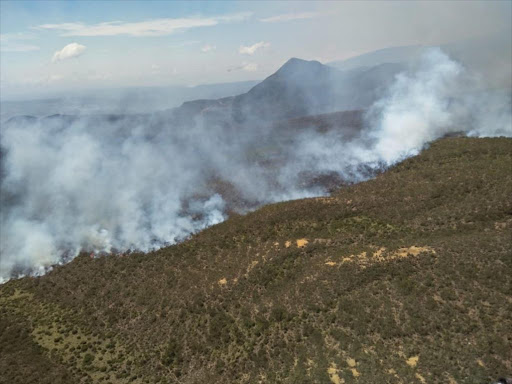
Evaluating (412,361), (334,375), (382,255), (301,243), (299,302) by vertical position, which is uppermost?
(301,243)

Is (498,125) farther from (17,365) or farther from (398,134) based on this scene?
(17,365)

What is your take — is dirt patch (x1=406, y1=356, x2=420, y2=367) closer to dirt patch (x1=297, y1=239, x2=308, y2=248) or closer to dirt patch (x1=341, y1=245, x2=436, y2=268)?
dirt patch (x1=341, y1=245, x2=436, y2=268)

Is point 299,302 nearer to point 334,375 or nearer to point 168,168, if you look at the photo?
point 334,375

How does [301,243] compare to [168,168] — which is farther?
[168,168]

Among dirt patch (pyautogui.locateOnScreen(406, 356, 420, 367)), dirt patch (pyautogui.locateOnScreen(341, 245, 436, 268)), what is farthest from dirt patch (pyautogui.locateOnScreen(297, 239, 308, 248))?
dirt patch (pyautogui.locateOnScreen(406, 356, 420, 367))

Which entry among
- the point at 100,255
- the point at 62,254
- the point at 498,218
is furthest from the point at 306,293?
the point at 62,254

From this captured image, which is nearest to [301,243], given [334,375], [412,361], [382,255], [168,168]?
[382,255]

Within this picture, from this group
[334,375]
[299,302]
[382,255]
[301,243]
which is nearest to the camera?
[334,375]
